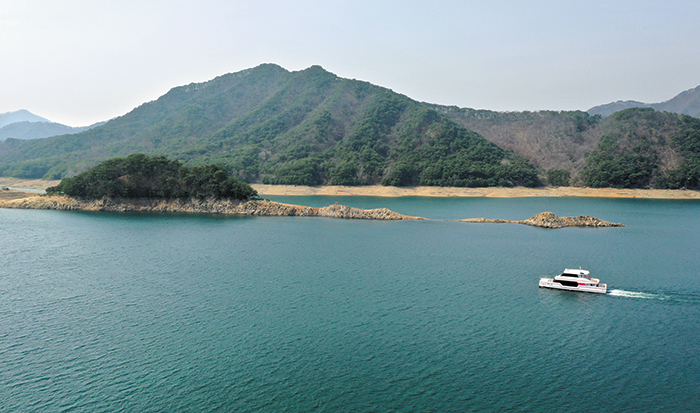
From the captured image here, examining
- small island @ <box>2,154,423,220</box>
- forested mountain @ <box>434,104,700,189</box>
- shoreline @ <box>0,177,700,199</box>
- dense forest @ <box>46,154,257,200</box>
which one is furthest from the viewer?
forested mountain @ <box>434,104,700,189</box>

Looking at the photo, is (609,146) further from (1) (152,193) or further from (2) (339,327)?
(2) (339,327)

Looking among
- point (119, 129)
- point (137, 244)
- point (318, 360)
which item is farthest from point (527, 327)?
point (119, 129)

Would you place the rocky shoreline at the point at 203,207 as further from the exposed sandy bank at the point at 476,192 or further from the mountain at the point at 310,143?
the mountain at the point at 310,143

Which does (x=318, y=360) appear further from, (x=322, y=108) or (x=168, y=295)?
(x=322, y=108)

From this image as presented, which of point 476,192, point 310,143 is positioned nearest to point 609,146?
point 476,192

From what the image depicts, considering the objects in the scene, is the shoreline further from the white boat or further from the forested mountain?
the white boat

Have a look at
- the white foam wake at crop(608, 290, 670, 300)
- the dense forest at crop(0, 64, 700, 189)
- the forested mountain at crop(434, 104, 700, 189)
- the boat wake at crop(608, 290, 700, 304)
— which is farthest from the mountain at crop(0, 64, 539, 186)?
the boat wake at crop(608, 290, 700, 304)
